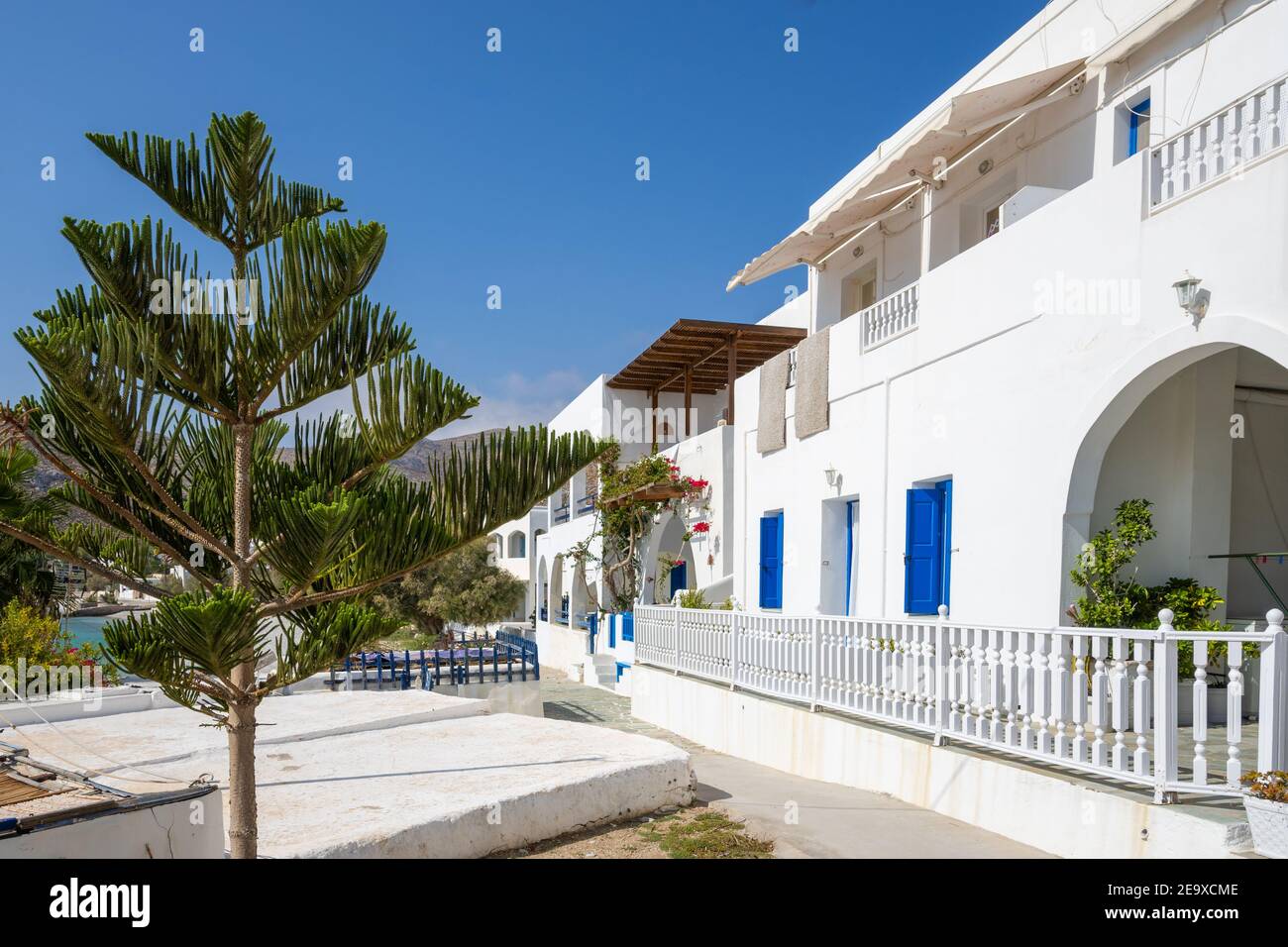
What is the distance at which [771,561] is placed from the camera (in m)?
13.5

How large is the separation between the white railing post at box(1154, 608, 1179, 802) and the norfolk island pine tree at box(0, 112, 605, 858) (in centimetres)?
329

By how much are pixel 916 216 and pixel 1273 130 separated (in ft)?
22.5

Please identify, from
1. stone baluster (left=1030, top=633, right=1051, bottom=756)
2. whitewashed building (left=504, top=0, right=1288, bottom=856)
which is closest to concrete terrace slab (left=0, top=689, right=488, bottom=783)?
whitewashed building (left=504, top=0, right=1288, bottom=856)

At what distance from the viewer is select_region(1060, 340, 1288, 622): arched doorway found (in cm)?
716

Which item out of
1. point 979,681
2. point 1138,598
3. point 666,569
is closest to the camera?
point 979,681

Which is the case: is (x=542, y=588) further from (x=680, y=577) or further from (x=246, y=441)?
(x=246, y=441)

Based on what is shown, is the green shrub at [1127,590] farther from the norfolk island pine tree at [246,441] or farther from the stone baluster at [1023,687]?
the norfolk island pine tree at [246,441]

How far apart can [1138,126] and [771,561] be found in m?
7.20

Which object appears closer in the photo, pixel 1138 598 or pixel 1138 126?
pixel 1138 598

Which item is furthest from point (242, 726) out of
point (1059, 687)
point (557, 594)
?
point (557, 594)

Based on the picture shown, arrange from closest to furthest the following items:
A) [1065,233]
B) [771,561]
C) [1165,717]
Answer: [1165,717]
[1065,233]
[771,561]
